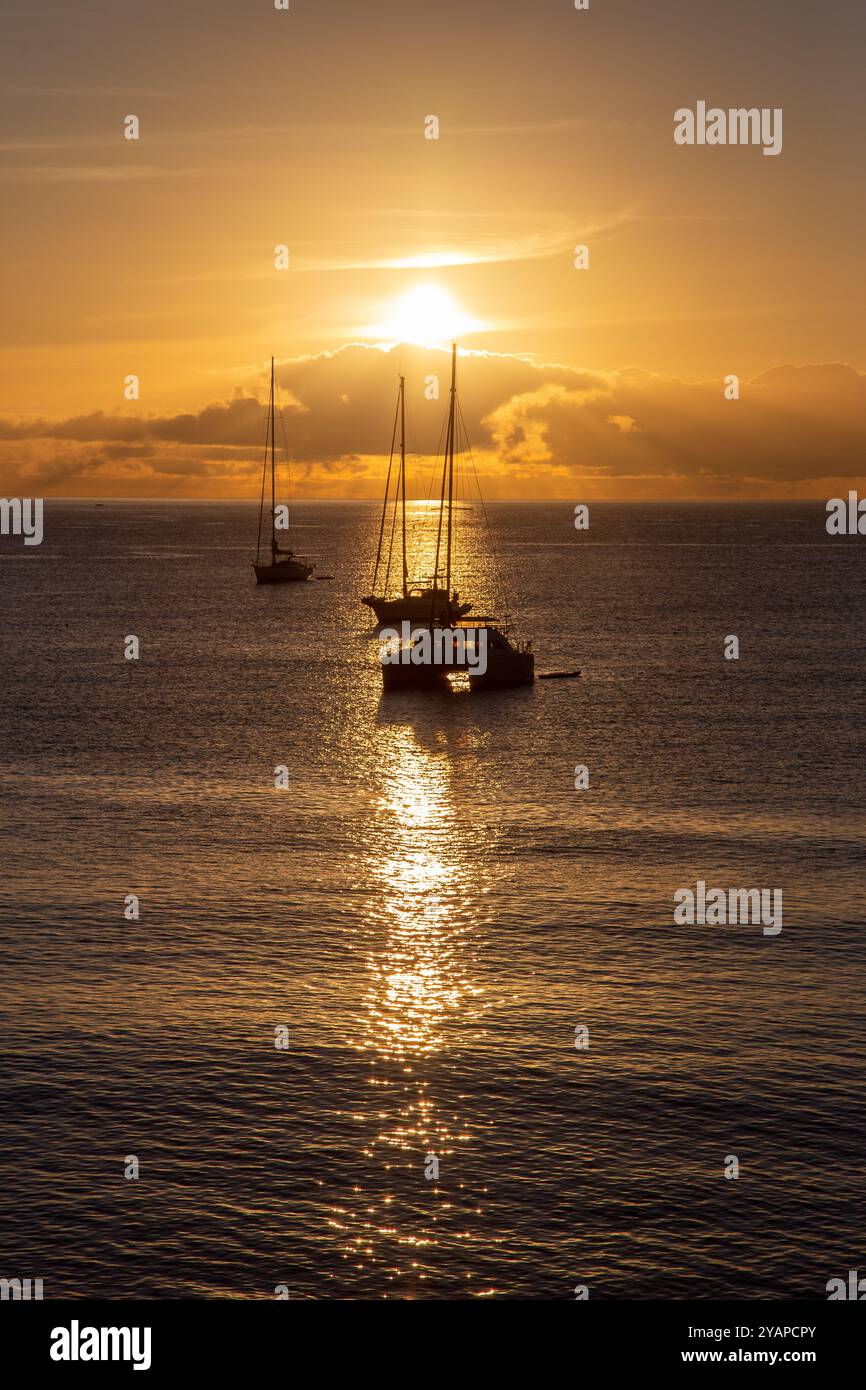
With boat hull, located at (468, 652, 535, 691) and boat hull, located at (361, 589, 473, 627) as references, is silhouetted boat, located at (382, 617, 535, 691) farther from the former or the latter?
boat hull, located at (361, 589, 473, 627)

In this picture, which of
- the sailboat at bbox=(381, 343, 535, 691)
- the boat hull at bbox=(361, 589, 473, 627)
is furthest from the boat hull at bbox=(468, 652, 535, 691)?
the boat hull at bbox=(361, 589, 473, 627)

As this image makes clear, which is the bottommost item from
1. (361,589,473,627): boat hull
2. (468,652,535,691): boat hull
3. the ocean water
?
the ocean water

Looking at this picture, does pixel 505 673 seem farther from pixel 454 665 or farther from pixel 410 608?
pixel 410 608

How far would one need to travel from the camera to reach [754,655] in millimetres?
150125

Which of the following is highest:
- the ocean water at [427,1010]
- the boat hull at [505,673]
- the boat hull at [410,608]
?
the boat hull at [410,608]

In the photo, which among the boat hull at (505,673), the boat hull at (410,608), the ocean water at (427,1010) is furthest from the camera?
the boat hull at (410,608)

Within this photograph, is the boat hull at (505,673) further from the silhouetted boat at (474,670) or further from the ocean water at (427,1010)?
the ocean water at (427,1010)

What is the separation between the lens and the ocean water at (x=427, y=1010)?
3869 centimetres

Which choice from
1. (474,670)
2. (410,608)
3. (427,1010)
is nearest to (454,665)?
(474,670)

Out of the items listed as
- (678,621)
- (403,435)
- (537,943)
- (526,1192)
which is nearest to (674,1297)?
(526,1192)

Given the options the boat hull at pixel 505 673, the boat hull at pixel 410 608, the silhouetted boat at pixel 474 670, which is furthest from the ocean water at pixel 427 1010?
the boat hull at pixel 410 608

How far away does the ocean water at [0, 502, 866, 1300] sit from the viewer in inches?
1523

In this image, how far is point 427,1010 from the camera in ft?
177
